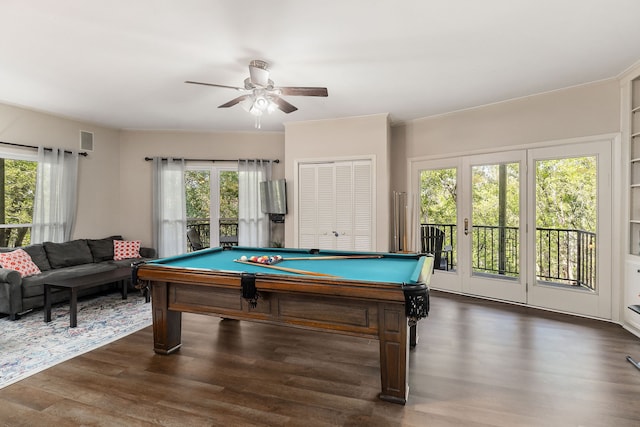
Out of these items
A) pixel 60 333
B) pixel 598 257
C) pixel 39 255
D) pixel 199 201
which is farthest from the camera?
pixel 199 201

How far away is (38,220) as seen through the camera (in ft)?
15.5

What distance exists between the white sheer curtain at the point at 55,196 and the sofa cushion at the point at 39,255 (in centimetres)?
32

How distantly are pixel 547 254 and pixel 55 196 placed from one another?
22.3 feet

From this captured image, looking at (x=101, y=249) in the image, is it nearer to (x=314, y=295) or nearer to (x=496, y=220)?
(x=314, y=295)

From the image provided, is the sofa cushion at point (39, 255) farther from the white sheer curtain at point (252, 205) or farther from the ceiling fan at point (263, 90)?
the ceiling fan at point (263, 90)

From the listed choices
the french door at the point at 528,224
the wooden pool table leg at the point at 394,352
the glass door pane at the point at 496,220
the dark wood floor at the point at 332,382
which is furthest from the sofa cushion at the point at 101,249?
the glass door pane at the point at 496,220

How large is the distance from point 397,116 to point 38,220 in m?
5.37

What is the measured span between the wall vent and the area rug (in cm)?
249

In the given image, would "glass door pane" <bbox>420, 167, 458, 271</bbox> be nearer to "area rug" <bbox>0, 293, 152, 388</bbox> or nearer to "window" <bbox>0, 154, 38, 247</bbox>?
"area rug" <bbox>0, 293, 152, 388</bbox>

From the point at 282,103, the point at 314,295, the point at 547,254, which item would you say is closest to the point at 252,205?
the point at 282,103

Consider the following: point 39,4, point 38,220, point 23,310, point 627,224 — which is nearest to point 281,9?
point 39,4

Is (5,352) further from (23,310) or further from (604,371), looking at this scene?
(604,371)

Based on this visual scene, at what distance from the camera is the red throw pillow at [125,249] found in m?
5.39

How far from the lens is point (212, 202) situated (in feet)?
20.0
